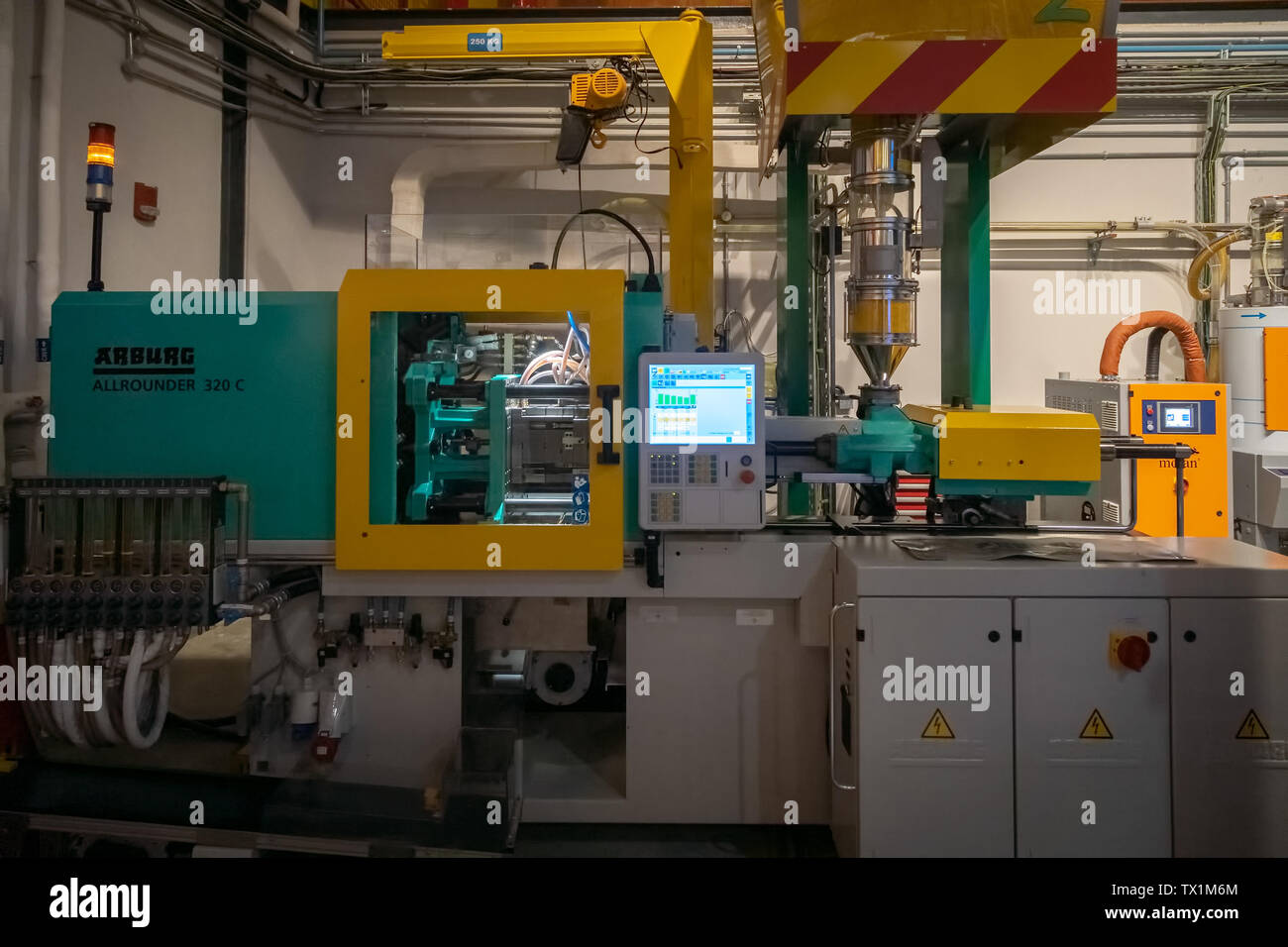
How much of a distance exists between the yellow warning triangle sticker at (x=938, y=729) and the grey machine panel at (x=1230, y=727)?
0.50m

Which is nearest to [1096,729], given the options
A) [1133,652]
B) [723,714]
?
[1133,652]

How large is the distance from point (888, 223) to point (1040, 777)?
1348 mm

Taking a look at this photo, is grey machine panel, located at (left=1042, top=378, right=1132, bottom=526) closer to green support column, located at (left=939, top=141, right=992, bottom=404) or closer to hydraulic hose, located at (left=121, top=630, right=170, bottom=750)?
green support column, located at (left=939, top=141, right=992, bottom=404)

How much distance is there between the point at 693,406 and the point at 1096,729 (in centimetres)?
Result: 116

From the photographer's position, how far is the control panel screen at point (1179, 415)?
3590 millimetres

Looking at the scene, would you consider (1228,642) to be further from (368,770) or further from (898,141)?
(368,770)

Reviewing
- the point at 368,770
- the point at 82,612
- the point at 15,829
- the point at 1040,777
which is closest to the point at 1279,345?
the point at 1040,777

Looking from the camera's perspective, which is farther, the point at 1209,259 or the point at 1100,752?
the point at 1209,259

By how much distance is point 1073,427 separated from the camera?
200 cm

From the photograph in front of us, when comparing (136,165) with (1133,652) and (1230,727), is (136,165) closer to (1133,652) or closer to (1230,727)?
(1133,652)

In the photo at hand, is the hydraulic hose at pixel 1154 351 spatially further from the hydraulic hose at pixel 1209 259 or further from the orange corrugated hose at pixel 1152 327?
the hydraulic hose at pixel 1209 259

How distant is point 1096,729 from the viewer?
1884 millimetres

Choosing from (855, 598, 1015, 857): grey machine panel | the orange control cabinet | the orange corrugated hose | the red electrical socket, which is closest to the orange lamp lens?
the red electrical socket

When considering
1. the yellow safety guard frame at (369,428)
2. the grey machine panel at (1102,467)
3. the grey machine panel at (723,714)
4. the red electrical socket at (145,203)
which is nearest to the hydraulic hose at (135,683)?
the yellow safety guard frame at (369,428)
